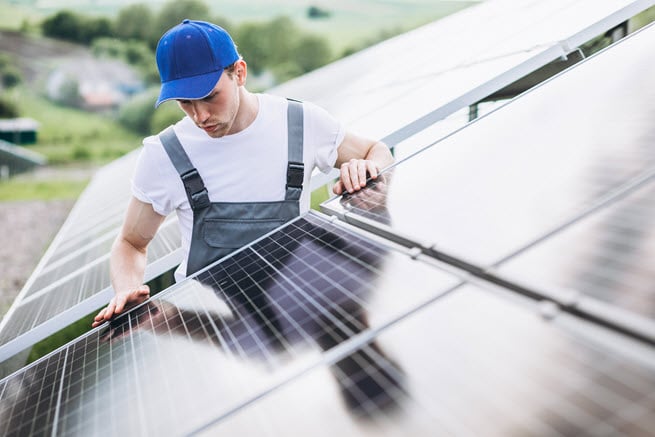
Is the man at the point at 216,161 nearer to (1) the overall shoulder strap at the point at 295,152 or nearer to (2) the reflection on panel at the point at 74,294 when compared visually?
(1) the overall shoulder strap at the point at 295,152

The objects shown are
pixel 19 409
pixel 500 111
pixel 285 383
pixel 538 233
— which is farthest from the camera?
pixel 500 111

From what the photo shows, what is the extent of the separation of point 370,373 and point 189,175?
5.77 ft

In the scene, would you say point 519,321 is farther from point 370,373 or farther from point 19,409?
point 19,409

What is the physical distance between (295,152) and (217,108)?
0.46 meters

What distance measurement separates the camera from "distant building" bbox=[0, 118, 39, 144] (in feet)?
139

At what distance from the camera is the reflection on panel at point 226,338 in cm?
140

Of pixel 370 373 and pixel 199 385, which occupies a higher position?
pixel 370 373

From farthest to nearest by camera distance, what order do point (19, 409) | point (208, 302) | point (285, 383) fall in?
1. point (208, 302)
2. point (19, 409)
3. point (285, 383)

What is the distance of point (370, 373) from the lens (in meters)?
1.19

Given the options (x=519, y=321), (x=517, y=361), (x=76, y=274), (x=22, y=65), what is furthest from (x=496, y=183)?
(x=22, y=65)

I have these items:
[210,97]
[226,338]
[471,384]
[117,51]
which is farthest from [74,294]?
[117,51]

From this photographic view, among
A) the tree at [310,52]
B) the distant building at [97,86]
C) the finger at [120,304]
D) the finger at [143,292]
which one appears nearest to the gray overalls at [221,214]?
the finger at [143,292]

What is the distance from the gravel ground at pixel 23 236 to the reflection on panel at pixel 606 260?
921cm

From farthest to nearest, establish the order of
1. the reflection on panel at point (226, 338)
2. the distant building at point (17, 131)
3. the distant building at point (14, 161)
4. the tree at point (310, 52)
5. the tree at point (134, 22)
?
the tree at point (134, 22) < the tree at point (310, 52) < the distant building at point (17, 131) < the distant building at point (14, 161) < the reflection on panel at point (226, 338)
